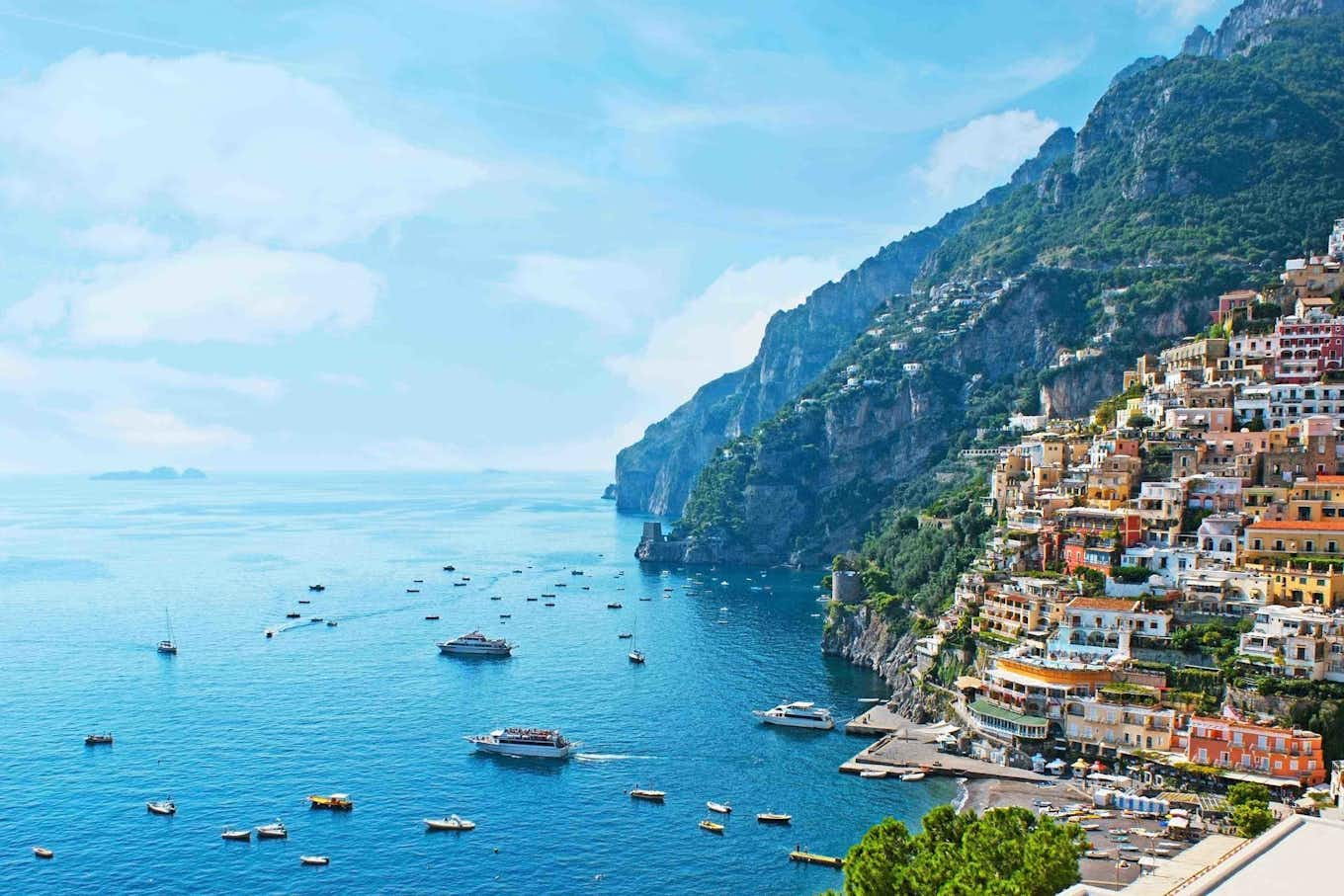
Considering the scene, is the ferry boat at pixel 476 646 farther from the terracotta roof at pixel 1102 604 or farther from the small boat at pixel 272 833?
Result: the terracotta roof at pixel 1102 604

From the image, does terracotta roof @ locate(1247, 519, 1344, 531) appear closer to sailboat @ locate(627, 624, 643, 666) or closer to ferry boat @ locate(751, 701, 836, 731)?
ferry boat @ locate(751, 701, 836, 731)

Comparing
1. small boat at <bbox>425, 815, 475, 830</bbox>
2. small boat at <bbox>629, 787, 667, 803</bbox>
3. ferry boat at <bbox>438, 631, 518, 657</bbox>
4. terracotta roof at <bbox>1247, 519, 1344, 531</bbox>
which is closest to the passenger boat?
small boat at <bbox>425, 815, 475, 830</bbox>

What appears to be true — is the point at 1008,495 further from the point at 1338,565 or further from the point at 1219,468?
the point at 1338,565

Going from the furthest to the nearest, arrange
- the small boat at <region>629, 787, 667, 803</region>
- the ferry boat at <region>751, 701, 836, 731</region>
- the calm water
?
the ferry boat at <region>751, 701, 836, 731</region> → the small boat at <region>629, 787, 667, 803</region> → the calm water

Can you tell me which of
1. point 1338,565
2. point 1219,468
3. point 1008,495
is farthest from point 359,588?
point 1338,565

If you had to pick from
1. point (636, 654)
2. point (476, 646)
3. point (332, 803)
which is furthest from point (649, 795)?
point (476, 646)
